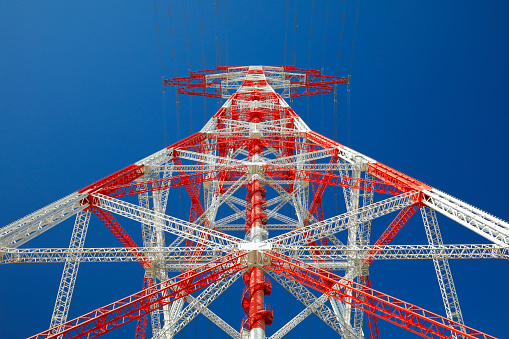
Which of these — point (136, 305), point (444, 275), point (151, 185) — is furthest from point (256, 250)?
point (444, 275)

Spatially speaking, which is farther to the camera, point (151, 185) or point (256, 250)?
point (151, 185)

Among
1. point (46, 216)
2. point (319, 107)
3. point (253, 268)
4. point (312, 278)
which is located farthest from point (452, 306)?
point (319, 107)

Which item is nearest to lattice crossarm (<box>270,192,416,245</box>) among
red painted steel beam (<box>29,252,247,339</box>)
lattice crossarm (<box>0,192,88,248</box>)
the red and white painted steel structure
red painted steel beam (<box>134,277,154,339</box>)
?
the red and white painted steel structure

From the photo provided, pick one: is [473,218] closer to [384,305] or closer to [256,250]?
[384,305]

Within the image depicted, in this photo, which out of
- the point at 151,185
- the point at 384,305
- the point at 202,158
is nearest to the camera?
the point at 384,305

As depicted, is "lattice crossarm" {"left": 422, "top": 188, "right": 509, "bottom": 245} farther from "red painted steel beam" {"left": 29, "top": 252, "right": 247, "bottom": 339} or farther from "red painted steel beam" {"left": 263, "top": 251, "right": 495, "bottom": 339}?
"red painted steel beam" {"left": 29, "top": 252, "right": 247, "bottom": 339}

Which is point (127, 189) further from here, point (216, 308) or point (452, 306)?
point (216, 308)
